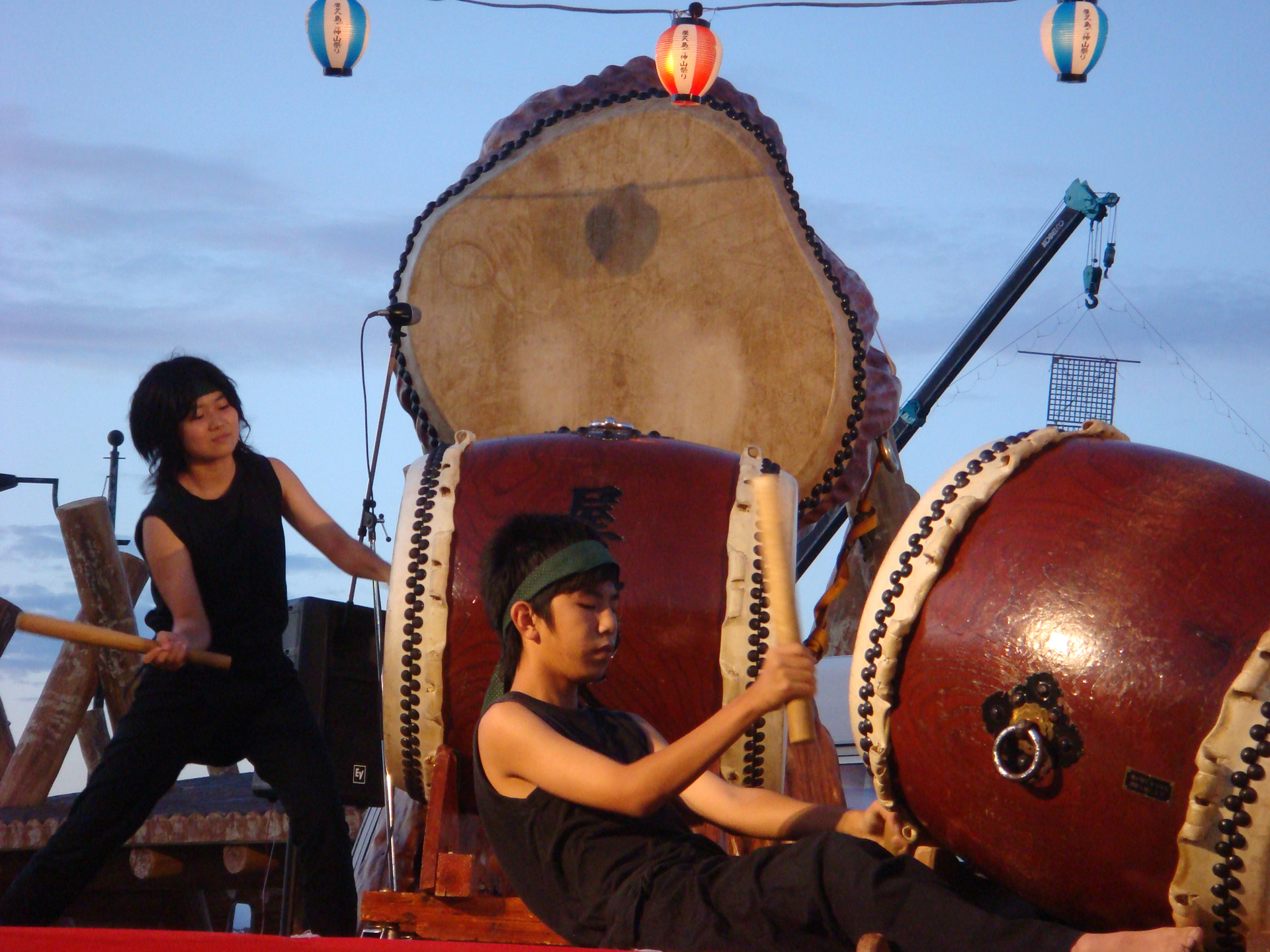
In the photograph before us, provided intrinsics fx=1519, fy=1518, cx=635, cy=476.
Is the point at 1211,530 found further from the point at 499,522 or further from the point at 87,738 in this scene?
the point at 87,738

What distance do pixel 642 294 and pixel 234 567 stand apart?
141cm

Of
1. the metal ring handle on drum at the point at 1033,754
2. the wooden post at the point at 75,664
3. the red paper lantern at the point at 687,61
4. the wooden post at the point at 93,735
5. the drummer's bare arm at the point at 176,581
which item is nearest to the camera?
the metal ring handle on drum at the point at 1033,754

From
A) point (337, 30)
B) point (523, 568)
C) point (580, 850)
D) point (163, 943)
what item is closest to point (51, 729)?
point (337, 30)

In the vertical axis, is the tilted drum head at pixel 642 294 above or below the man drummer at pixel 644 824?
above

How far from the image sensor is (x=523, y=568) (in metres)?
1.97

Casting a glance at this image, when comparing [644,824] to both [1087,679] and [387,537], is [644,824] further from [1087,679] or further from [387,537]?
[387,537]

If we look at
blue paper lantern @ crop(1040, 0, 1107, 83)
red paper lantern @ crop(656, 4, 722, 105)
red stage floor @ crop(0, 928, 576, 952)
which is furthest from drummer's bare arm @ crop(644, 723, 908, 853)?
blue paper lantern @ crop(1040, 0, 1107, 83)

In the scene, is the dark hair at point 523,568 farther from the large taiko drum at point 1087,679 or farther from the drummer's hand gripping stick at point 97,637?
the drummer's hand gripping stick at point 97,637

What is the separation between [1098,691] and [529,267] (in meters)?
2.27

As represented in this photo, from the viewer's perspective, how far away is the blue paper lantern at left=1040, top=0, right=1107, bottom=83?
532 centimetres

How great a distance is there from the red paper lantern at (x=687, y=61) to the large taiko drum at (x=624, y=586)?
64.4 inches

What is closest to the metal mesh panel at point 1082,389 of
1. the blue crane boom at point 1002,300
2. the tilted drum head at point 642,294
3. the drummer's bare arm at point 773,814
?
the blue crane boom at point 1002,300

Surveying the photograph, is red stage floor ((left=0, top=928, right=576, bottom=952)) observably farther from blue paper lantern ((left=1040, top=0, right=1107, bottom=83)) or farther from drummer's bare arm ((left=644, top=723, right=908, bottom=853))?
blue paper lantern ((left=1040, top=0, right=1107, bottom=83))

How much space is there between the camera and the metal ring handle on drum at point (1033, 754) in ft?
6.05
